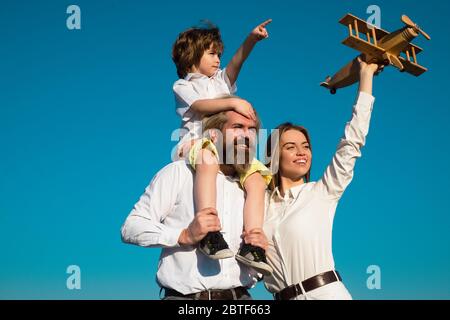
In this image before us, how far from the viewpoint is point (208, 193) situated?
512cm

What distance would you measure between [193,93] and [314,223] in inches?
87.5

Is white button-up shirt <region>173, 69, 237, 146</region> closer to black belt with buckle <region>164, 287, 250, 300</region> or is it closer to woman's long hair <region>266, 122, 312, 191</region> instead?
woman's long hair <region>266, 122, 312, 191</region>

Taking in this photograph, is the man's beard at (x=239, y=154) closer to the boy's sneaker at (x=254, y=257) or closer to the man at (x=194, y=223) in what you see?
the man at (x=194, y=223)

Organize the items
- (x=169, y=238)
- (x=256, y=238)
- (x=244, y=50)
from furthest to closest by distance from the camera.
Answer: (x=244, y=50), (x=256, y=238), (x=169, y=238)

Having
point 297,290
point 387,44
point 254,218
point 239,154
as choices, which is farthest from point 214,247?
point 387,44

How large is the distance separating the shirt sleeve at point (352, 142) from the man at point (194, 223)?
3.21 feet

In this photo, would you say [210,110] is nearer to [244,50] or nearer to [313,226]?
[244,50]

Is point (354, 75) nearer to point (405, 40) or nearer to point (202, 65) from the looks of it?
point (405, 40)

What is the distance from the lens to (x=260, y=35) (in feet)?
22.6

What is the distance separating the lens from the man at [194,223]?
15.9ft

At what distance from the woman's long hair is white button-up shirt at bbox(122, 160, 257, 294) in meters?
1.05

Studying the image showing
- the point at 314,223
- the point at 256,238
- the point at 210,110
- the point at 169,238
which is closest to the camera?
the point at 169,238

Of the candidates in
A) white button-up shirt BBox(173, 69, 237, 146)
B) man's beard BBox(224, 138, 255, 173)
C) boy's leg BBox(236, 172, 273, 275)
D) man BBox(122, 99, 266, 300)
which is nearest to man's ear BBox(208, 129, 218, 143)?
man BBox(122, 99, 266, 300)
